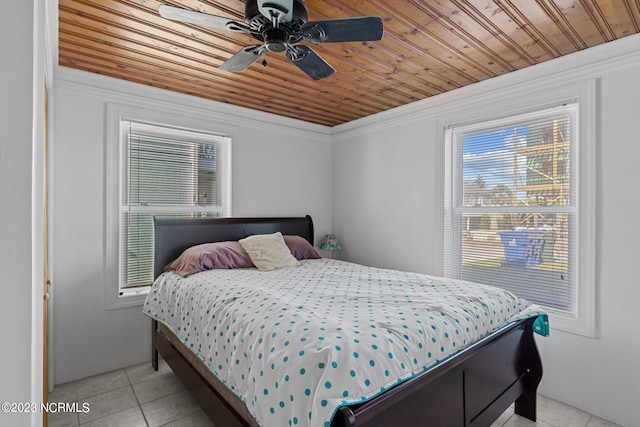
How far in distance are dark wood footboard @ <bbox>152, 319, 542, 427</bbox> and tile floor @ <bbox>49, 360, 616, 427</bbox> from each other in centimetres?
22

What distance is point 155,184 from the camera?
3.18m

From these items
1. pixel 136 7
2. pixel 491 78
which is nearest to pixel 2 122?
pixel 136 7

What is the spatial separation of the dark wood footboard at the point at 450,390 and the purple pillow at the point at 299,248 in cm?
141

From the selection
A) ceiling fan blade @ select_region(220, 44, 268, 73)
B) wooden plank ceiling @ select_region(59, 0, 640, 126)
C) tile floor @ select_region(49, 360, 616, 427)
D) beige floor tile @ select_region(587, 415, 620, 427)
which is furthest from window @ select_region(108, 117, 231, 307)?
beige floor tile @ select_region(587, 415, 620, 427)

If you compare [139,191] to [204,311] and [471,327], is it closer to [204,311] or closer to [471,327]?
[204,311]

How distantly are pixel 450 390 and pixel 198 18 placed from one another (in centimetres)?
211

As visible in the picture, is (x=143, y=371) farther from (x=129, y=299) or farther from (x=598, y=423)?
(x=598, y=423)

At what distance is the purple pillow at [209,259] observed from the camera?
2787 millimetres

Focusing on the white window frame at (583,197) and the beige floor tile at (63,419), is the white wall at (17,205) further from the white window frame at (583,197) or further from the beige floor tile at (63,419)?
the white window frame at (583,197)

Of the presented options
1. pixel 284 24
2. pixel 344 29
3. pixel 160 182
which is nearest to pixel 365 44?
pixel 344 29

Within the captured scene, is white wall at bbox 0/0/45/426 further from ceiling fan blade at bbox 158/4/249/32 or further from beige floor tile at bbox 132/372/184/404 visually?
beige floor tile at bbox 132/372/184/404

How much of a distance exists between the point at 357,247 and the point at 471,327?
2.45 m

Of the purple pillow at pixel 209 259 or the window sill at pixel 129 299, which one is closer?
the purple pillow at pixel 209 259

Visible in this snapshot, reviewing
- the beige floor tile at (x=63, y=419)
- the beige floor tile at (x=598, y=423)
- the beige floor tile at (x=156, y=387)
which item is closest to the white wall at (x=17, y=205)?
the beige floor tile at (x=63, y=419)
